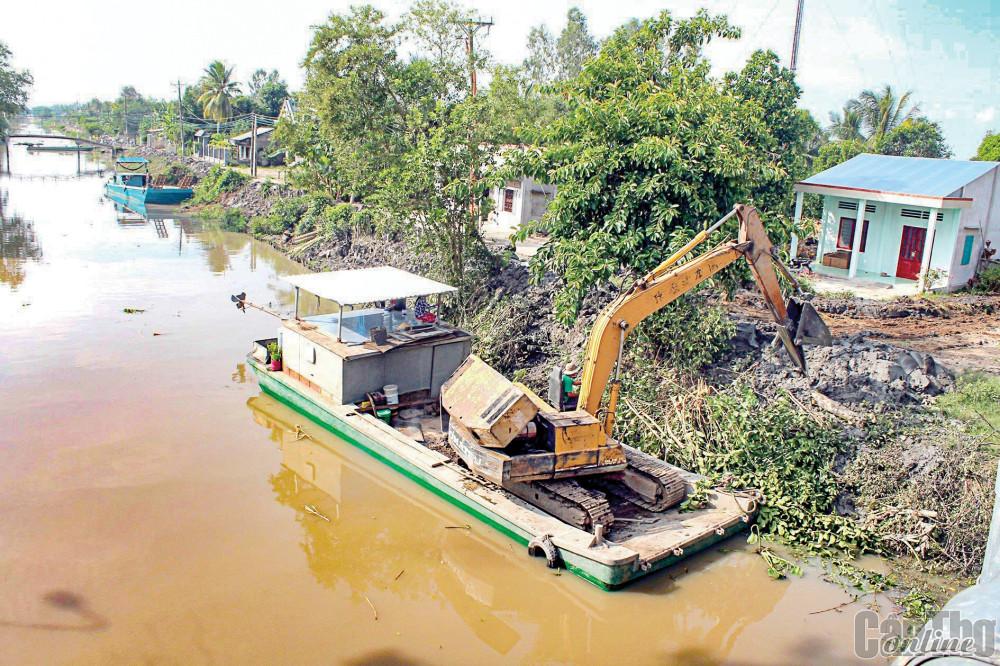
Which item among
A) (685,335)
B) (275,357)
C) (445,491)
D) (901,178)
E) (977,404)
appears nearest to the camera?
(445,491)

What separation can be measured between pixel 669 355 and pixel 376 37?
9.98 metres

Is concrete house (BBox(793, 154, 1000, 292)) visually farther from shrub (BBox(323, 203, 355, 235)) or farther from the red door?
shrub (BBox(323, 203, 355, 235))

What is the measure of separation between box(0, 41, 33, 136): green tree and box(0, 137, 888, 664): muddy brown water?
131 ft

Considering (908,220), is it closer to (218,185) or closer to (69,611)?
(69,611)

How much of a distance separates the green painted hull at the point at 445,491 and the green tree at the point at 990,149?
82.8ft

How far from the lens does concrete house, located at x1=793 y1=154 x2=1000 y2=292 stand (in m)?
17.1

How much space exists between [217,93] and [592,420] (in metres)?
57.9

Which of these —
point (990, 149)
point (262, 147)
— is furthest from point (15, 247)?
point (990, 149)

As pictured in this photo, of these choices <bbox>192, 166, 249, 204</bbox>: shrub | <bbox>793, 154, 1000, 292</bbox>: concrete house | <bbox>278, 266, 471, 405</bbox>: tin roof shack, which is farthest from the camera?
<bbox>192, 166, 249, 204</bbox>: shrub

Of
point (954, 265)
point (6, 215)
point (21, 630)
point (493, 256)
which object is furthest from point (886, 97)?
point (6, 215)

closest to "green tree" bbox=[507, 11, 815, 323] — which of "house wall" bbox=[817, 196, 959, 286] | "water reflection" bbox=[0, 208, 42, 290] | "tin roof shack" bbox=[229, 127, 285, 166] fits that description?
"house wall" bbox=[817, 196, 959, 286]

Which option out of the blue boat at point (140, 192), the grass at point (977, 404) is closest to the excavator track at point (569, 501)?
the grass at point (977, 404)

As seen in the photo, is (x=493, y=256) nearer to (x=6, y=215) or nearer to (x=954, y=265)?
(x=954, y=265)

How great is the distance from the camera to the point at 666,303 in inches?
339
